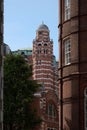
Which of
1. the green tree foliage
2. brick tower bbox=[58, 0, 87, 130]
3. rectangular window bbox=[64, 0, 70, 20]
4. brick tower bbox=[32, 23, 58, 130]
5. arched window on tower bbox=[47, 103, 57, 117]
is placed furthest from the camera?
brick tower bbox=[32, 23, 58, 130]

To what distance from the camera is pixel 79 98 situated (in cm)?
4278

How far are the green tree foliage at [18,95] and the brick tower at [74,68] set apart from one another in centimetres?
556

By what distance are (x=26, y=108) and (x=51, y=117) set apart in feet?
168

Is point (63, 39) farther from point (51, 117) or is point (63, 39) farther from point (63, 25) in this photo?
point (51, 117)

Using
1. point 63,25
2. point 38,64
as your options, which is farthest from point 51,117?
point 63,25

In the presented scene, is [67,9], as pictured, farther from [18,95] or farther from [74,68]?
[18,95]

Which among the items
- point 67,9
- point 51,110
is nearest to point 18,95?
point 67,9

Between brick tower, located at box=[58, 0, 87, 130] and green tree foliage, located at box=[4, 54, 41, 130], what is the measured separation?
556cm

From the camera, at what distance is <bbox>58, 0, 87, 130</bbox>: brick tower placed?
42.8m

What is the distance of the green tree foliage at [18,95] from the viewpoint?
4938cm

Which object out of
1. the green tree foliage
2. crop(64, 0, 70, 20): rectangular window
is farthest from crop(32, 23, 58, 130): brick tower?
crop(64, 0, 70, 20): rectangular window

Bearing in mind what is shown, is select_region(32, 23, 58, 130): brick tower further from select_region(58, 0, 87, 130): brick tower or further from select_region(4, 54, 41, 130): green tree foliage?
select_region(58, 0, 87, 130): brick tower

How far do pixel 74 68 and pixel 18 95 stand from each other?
27.4ft

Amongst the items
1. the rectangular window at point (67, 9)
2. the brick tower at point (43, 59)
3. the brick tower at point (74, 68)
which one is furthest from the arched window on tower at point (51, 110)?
the brick tower at point (74, 68)
